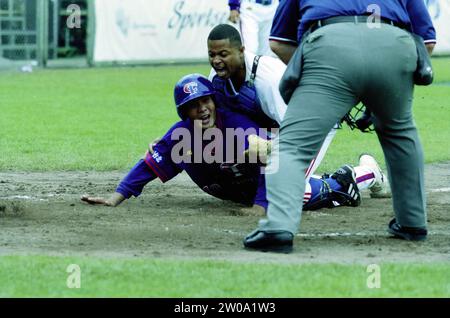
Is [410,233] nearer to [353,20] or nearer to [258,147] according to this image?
[258,147]

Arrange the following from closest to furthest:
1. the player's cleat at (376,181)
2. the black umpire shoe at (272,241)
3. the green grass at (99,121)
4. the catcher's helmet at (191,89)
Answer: the black umpire shoe at (272,241) < the catcher's helmet at (191,89) < the player's cleat at (376,181) < the green grass at (99,121)

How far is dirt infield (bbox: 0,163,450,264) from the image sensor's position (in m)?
6.00

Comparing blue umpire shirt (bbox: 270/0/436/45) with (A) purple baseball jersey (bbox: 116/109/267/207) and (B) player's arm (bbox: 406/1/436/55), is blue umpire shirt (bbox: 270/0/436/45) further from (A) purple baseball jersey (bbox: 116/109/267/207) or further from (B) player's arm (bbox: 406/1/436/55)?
(A) purple baseball jersey (bbox: 116/109/267/207)

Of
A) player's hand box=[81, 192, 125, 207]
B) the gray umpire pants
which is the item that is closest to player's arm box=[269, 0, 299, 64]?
the gray umpire pants

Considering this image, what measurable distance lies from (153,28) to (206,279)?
61.5ft

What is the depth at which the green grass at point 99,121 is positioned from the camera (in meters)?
10.9

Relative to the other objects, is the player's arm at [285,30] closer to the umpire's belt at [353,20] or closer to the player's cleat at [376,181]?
the umpire's belt at [353,20]

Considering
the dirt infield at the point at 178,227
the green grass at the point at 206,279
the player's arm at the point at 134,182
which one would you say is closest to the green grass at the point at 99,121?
the dirt infield at the point at 178,227

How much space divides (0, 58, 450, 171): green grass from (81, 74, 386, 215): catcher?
224 cm

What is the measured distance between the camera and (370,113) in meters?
6.60

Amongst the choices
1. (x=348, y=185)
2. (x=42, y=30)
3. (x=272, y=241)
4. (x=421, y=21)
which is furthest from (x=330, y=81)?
(x=42, y=30)

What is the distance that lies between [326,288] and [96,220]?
8.30 ft

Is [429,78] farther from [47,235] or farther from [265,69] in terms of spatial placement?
[47,235]
